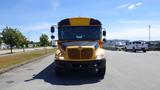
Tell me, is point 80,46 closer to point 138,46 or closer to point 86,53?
point 86,53

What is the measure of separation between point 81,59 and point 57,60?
3.47 feet

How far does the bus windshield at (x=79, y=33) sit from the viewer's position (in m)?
17.4

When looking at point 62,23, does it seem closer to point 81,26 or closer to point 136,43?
point 81,26

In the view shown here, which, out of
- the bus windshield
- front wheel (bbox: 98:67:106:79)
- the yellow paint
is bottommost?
front wheel (bbox: 98:67:106:79)

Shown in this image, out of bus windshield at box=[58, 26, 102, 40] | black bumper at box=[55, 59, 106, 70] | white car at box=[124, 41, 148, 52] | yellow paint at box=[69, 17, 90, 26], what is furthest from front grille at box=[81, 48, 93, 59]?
white car at box=[124, 41, 148, 52]

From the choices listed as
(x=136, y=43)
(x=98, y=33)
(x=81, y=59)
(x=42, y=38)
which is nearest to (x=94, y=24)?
(x=98, y=33)

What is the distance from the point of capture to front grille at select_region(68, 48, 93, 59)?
1540 cm

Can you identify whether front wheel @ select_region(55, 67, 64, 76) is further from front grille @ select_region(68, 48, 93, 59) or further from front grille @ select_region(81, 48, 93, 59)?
front grille @ select_region(81, 48, 93, 59)

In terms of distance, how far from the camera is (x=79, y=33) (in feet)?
57.3

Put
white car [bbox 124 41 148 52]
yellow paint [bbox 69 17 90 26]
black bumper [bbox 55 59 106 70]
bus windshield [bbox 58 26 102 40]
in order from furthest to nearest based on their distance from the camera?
1. white car [bbox 124 41 148 52]
2. yellow paint [bbox 69 17 90 26]
3. bus windshield [bbox 58 26 102 40]
4. black bumper [bbox 55 59 106 70]

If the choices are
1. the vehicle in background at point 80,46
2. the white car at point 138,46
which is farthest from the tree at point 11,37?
the vehicle in background at point 80,46

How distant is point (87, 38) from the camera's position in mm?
17344

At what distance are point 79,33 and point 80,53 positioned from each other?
87.8 inches

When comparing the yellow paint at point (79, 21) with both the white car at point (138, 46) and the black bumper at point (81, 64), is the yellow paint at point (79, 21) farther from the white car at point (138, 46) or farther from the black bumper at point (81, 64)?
the white car at point (138, 46)
